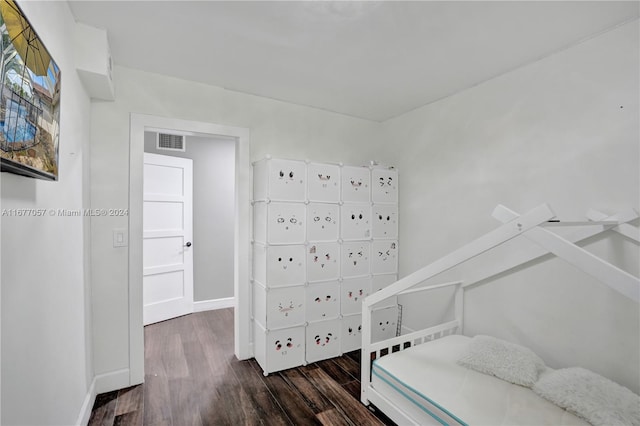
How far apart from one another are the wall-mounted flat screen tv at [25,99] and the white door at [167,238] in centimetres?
251

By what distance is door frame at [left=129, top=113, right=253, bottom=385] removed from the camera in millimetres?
2307

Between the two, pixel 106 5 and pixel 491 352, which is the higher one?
pixel 106 5

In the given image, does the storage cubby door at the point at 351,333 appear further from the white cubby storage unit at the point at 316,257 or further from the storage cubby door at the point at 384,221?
the storage cubby door at the point at 384,221

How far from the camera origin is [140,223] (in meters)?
2.34

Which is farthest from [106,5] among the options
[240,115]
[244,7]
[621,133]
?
[621,133]

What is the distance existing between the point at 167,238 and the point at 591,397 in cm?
402

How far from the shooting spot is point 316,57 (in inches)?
84.9

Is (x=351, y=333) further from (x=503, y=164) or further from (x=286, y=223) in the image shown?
(x=503, y=164)

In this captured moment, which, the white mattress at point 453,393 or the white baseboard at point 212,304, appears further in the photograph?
the white baseboard at point 212,304

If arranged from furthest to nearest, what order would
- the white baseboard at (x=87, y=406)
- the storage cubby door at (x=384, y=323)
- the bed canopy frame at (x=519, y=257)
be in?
1. the storage cubby door at (x=384, y=323)
2. the white baseboard at (x=87, y=406)
3. the bed canopy frame at (x=519, y=257)

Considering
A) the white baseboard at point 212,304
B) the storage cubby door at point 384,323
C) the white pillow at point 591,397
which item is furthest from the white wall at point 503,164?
the white baseboard at point 212,304

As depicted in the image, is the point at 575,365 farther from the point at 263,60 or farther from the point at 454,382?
the point at 263,60

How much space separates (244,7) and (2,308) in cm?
169

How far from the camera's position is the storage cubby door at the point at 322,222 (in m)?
2.70
